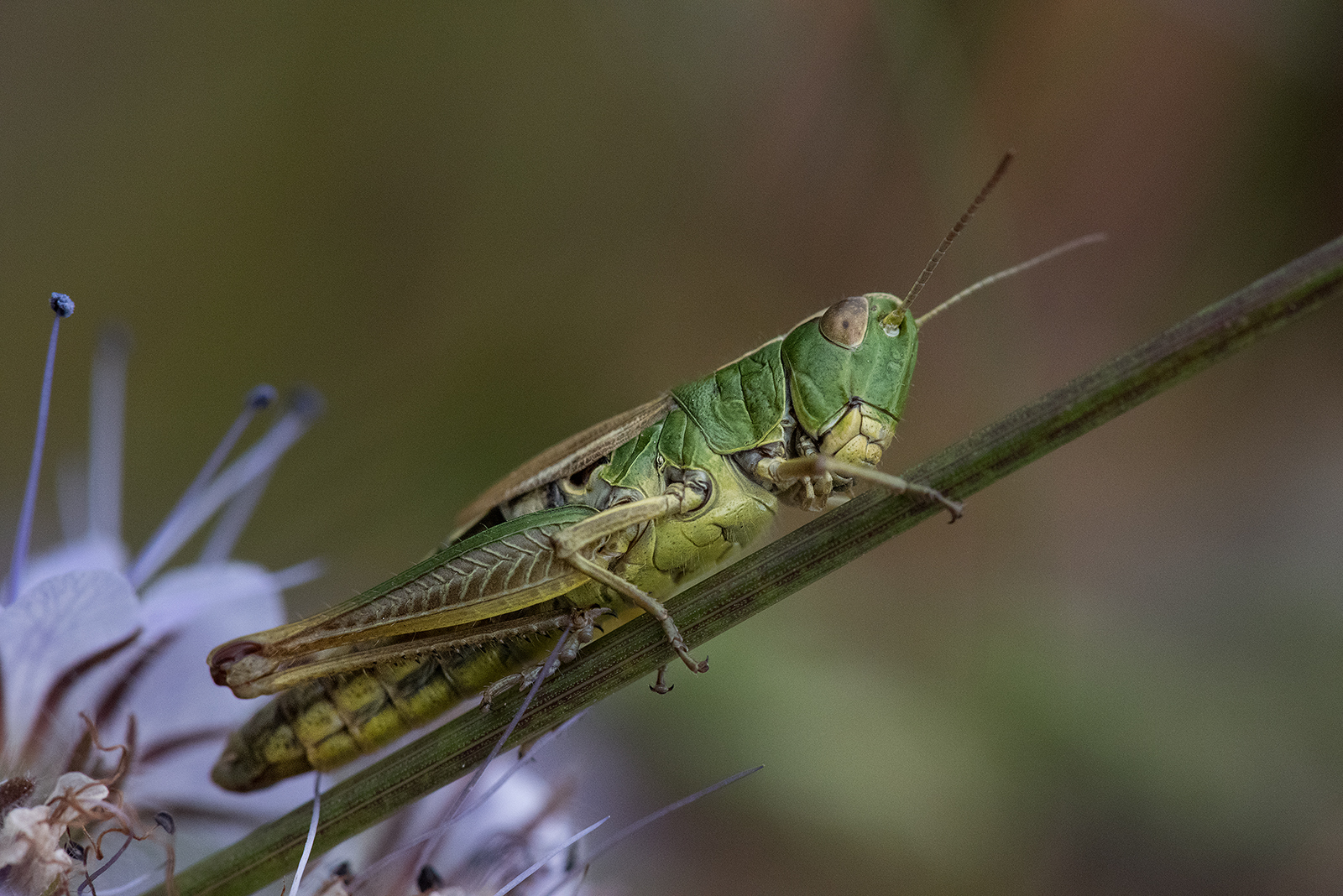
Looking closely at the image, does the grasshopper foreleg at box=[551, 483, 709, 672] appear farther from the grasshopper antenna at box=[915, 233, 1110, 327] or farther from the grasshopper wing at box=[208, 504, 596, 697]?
the grasshopper antenna at box=[915, 233, 1110, 327]

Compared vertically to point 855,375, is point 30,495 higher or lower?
higher


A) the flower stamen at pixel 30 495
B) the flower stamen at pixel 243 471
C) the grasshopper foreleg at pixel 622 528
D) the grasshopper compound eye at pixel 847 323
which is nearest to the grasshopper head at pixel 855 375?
the grasshopper compound eye at pixel 847 323

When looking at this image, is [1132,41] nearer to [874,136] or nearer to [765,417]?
[874,136]

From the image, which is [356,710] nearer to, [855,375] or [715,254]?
[855,375]

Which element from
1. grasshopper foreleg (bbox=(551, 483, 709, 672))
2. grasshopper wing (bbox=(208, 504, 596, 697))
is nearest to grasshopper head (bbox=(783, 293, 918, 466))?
grasshopper foreleg (bbox=(551, 483, 709, 672))

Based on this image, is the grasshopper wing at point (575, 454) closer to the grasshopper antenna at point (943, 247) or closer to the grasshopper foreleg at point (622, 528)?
the grasshopper foreleg at point (622, 528)

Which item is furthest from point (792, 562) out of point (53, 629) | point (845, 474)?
point (53, 629)
